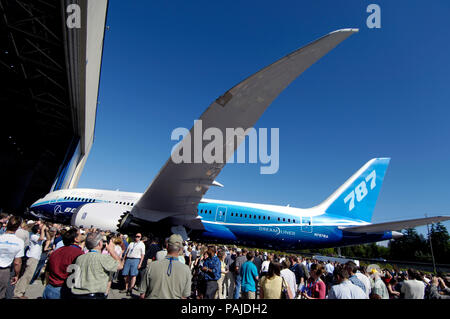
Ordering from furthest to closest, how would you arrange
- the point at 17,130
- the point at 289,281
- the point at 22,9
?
the point at 17,130 → the point at 22,9 → the point at 289,281

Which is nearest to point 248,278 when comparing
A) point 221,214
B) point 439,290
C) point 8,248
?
point 8,248

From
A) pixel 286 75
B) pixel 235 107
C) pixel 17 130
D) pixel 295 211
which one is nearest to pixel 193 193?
pixel 235 107

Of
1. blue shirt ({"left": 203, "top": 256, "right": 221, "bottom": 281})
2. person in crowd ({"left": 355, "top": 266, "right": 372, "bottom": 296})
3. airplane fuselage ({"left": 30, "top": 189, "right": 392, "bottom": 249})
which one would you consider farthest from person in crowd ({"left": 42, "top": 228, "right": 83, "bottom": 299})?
airplane fuselage ({"left": 30, "top": 189, "right": 392, "bottom": 249})

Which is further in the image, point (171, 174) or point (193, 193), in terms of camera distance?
point (193, 193)

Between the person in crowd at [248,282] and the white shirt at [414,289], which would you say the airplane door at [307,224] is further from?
the person in crowd at [248,282]

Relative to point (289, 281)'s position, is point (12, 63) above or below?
above

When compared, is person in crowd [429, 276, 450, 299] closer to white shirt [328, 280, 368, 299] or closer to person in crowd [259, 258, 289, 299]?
white shirt [328, 280, 368, 299]

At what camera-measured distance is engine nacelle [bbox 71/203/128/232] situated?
9.58 meters

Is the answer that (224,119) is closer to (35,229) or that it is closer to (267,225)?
(35,229)

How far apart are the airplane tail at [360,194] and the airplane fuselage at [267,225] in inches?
37.7

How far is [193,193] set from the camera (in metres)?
8.58
